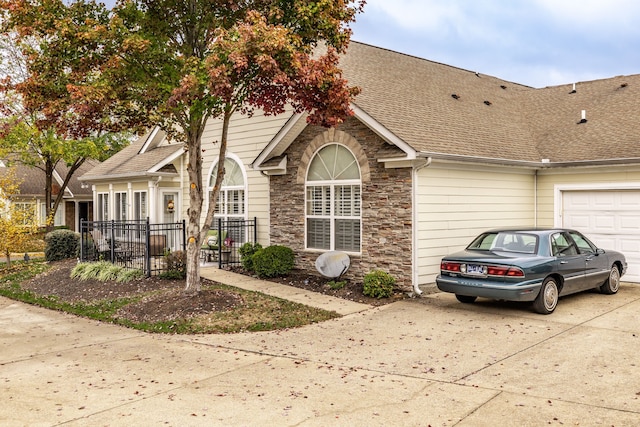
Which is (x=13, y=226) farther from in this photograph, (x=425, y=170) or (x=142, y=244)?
(x=425, y=170)

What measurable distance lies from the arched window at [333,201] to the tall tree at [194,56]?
2757mm

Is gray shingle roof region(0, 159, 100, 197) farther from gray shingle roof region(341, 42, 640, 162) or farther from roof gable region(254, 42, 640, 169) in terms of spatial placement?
gray shingle roof region(341, 42, 640, 162)

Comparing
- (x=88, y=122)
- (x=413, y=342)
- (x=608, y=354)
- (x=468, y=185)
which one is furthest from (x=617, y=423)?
(x=88, y=122)

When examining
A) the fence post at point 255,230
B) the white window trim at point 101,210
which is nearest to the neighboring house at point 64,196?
the white window trim at point 101,210

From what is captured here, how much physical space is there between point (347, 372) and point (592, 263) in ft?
21.6

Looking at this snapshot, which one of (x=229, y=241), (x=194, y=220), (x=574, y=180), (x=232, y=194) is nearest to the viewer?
(x=194, y=220)

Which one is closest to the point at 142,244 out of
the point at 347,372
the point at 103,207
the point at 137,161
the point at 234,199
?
the point at 234,199

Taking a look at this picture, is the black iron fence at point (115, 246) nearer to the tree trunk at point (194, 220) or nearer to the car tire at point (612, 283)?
the tree trunk at point (194, 220)

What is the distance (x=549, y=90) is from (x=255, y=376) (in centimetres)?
1656

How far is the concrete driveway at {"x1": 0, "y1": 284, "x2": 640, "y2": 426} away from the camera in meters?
5.43

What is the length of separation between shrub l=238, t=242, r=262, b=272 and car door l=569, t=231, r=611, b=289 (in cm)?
780

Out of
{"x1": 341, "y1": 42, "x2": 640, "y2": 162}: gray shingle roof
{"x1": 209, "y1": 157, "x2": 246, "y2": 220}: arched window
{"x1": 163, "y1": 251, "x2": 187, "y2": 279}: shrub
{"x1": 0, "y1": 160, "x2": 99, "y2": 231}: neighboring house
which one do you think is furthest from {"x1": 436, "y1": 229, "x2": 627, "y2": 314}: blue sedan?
{"x1": 0, "y1": 160, "x2": 99, "y2": 231}: neighboring house

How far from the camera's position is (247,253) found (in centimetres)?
1497

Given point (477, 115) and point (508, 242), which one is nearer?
point (508, 242)
